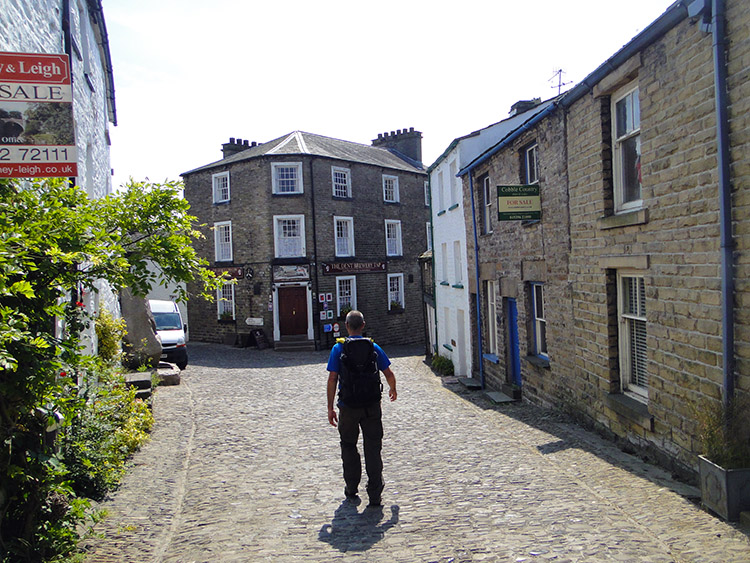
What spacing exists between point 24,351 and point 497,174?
36.0ft

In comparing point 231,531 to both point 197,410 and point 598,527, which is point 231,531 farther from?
point 197,410

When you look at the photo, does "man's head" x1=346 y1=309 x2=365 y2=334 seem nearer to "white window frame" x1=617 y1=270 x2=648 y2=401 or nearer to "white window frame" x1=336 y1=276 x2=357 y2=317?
"white window frame" x1=617 y1=270 x2=648 y2=401

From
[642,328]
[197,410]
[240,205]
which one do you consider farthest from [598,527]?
[240,205]

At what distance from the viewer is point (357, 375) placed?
5547mm

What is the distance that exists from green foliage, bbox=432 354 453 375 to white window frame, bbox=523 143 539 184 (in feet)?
28.3

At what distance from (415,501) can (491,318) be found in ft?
31.3

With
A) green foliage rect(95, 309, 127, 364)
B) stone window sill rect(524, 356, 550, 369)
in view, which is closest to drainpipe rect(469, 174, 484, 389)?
stone window sill rect(524, 356, 550, 369)

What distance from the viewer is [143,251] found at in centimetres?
499

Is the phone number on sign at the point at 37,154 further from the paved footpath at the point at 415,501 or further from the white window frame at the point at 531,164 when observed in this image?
the white window frame at the point at 531,164

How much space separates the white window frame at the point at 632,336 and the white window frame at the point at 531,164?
12.3 feet

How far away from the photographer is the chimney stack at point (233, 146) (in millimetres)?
30703

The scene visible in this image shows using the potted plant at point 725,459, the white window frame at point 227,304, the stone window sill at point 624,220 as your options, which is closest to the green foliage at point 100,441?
the potted plant at point 725,459

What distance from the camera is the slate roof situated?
2778cm

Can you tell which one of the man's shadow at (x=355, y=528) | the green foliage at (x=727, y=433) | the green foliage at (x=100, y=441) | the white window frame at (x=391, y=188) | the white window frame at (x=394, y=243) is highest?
the white window frame at (x=391, y=188)
